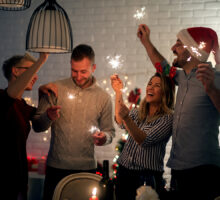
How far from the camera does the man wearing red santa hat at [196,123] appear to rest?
71.7 inches

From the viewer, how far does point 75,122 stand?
2227mm

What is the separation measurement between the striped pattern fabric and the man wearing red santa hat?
90 millimetres

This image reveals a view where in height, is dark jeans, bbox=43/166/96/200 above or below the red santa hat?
below

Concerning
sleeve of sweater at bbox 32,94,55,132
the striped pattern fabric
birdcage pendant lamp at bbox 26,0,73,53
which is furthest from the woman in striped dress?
birdcage pendant lamp at bbox 26,0,73,53

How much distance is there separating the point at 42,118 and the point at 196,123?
1.04 meters

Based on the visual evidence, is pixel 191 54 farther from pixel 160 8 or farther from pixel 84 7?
pixel 84 7

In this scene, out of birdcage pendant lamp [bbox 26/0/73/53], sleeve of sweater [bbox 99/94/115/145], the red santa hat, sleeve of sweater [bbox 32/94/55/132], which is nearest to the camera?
birdcage pendant lamp [bbox 26/0/73/53]

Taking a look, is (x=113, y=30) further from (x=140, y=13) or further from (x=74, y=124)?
(x=74, y=124)

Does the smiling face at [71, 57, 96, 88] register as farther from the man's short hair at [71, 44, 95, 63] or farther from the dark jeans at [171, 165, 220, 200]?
the dark jeans at [171, 165, 220, 200]

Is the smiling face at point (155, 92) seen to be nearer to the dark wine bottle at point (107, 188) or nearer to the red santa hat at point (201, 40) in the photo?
the red santa hat at point (201, 40)

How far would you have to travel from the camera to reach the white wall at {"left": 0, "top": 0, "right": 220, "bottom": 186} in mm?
3646

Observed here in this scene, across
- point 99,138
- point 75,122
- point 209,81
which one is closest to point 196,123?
point 209,81

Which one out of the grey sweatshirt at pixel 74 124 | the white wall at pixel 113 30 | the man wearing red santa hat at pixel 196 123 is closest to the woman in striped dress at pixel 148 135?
the man wearing red santa hat at pixel 196 123

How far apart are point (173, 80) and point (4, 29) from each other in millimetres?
2872
